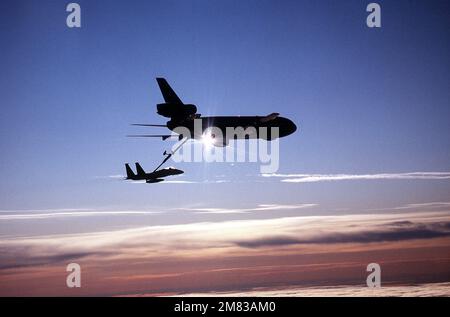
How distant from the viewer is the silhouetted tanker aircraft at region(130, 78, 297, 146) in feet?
175

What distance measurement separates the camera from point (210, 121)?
60844mm

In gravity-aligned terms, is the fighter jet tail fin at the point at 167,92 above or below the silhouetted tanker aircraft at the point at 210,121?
above

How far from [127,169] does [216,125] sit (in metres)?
42.2

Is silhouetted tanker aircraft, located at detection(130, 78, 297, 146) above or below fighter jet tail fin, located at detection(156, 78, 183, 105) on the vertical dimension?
below

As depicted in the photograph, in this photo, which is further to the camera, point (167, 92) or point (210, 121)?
point (210, 121)

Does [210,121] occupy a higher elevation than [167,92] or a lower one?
lower

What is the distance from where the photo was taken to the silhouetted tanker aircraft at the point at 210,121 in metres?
53.2
